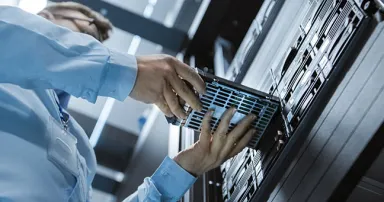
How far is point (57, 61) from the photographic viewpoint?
90 centimetres

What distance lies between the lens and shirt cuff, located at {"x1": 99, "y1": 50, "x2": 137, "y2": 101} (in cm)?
93

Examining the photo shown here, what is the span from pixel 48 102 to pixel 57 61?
0.44m

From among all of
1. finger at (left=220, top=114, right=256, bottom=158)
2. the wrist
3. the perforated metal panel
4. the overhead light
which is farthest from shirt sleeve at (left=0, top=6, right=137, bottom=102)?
the overhead light

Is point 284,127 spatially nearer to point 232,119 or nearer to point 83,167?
point 232,119

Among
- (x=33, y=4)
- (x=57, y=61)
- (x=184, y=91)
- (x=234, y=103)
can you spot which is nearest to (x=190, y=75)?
(x=184, y=91)

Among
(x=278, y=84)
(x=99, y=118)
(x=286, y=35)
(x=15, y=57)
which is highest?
(x=286, y=35)

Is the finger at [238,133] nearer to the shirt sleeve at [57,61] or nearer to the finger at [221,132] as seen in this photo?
the finger at [221,132]

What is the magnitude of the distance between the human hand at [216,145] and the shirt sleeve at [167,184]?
0.02 metres

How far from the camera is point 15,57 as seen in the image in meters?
0.89

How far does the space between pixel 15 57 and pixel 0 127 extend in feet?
0.96

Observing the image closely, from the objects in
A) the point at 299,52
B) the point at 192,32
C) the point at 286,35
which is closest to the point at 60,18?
the point at 192,32

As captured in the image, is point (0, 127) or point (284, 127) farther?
point (0, 127)

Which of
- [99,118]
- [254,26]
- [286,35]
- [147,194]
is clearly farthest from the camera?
[99,118]

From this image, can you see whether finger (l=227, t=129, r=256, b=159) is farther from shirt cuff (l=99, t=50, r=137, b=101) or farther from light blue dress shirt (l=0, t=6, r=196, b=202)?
shirt cuff (l=99, t=50, r=137, b=101)
